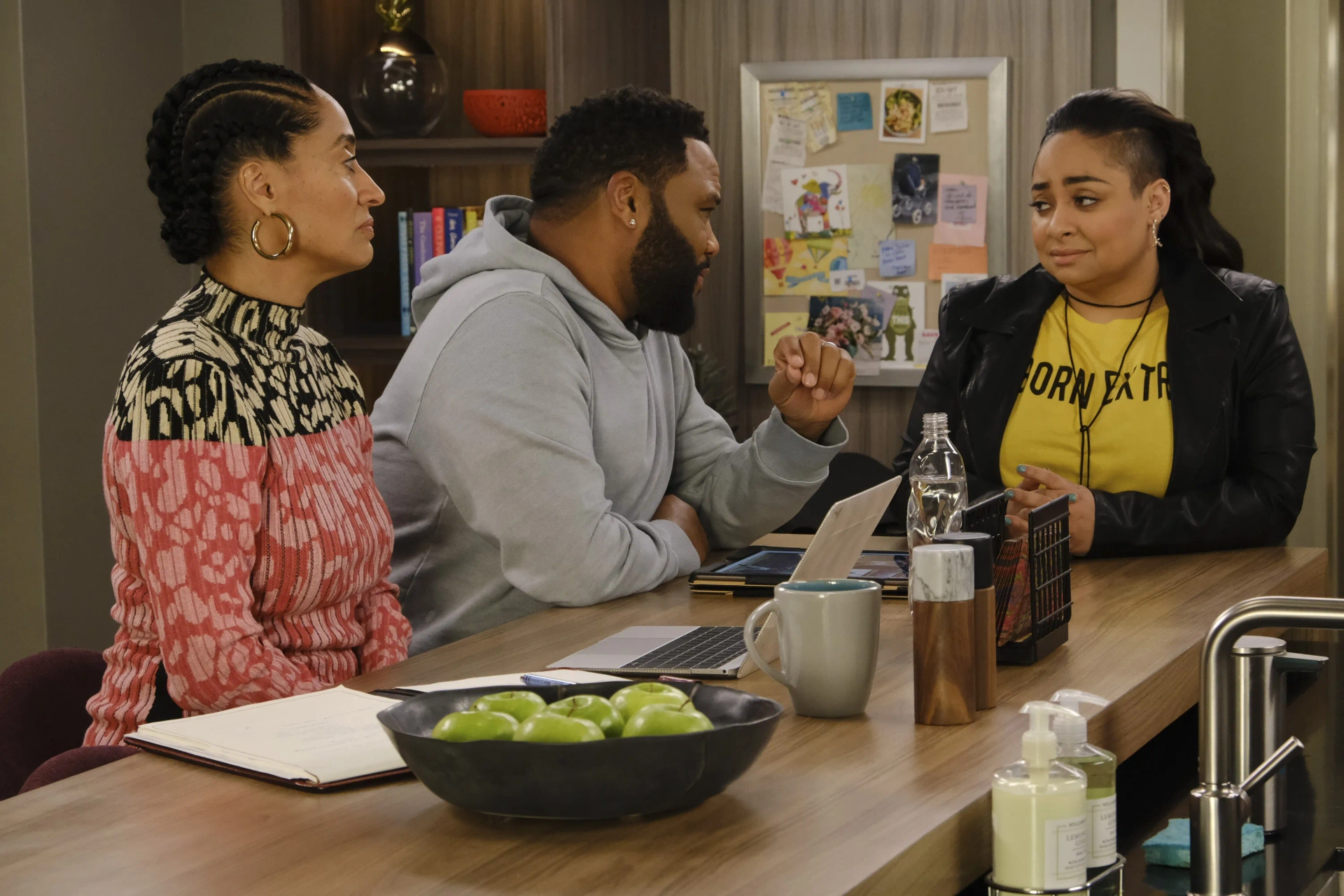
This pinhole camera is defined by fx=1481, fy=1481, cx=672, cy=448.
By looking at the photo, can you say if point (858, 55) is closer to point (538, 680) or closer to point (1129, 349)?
point (1129, 349)

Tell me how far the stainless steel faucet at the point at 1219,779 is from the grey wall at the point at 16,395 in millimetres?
3216

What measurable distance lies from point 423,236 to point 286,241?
222cm

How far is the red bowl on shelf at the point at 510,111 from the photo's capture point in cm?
385

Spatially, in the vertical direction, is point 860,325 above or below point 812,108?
below

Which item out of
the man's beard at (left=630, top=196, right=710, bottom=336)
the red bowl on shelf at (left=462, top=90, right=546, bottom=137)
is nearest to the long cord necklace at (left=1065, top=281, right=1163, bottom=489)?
the man's beard at (left=630, top=196, right=710, bottom=336)

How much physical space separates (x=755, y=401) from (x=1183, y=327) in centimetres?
180

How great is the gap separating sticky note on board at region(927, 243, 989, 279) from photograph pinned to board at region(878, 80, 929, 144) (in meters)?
0.29

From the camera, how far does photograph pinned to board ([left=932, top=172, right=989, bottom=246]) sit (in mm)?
3834

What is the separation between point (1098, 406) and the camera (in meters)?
2.45

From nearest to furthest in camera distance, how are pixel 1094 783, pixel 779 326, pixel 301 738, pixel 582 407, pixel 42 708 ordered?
pixel 1094 783 < pixel 301 738 < pixel 42 708 < pixel 582 407 < pixel 779 326

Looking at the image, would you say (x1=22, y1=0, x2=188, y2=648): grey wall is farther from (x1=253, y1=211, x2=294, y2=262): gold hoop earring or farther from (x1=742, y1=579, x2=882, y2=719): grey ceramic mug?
(x1=742, y1=579, x2=882, y2=719): grey ceramic mug

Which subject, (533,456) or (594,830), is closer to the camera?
(594,830)

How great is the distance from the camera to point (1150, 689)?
1.47 meters

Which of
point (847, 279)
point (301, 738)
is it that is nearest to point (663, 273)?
point (301, 738)
